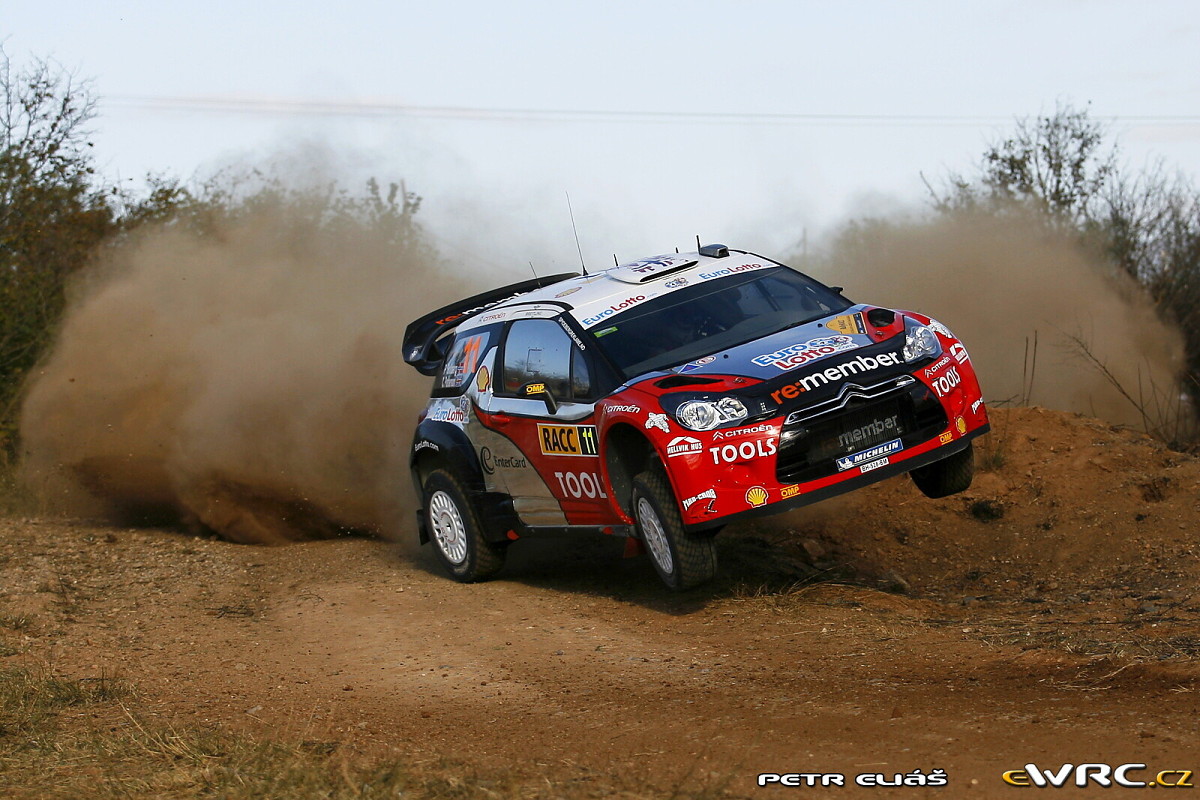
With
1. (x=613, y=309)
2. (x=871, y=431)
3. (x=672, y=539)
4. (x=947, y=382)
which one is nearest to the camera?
(x=672, y=539)

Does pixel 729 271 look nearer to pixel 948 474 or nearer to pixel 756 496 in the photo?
pixel 948 474

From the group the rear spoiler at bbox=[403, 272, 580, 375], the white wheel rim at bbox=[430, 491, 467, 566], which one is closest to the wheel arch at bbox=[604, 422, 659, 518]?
the white wheel rim at bbox=[430, 491, 467, 566]

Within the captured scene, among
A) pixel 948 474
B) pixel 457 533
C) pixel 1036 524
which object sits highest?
pixel 948 474

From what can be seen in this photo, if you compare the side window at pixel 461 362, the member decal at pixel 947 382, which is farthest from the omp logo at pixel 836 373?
the side window at pixel 461 362

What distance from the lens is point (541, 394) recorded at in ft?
26.5

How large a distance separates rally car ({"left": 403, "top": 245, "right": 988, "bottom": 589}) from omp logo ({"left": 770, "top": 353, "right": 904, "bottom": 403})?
0.03 ft

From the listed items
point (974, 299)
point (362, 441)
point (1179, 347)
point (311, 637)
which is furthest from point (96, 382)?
point (1179, 347)

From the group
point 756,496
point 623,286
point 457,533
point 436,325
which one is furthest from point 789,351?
point 436,325

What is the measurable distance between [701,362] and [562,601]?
2.08 m

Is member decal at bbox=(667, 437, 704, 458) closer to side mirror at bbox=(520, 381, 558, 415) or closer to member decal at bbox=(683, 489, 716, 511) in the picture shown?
member decal at bbox=(683, 489, 716, 511)

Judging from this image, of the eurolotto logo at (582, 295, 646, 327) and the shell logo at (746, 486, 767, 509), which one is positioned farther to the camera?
the eurolotto logo at (582, 295, 646, 327)

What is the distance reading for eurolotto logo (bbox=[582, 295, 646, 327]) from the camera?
7.97 metres

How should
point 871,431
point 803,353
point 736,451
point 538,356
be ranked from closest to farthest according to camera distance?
point 736,451, point 871,431, point 803,353, point 538,356

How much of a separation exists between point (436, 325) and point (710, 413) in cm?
385
